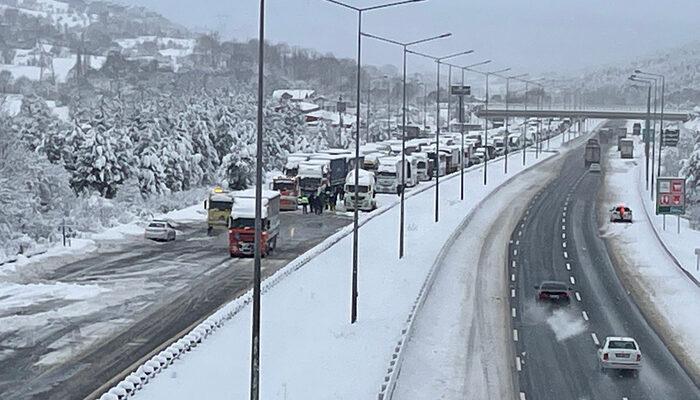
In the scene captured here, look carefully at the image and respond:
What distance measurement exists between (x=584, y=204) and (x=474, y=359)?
52.7 m

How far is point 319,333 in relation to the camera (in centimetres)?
3203

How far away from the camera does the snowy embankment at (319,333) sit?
82.8 ft

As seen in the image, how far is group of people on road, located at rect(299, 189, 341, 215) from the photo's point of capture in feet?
232

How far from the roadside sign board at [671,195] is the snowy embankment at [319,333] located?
46.1 feet

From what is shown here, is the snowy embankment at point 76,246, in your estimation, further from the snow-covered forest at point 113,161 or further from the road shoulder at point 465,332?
the road shoulder at point 465,332

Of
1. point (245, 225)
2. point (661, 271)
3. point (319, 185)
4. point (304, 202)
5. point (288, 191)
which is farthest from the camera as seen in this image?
point (288, 191)

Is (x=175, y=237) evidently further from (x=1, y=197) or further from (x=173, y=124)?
(x=173, y=124)

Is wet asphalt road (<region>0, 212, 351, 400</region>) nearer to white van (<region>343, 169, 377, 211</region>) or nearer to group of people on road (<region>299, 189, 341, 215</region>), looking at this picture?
group of people on road (<region>299, 189, 341, 215</region>)

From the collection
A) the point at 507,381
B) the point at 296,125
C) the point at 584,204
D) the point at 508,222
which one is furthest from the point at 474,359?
the point at 296,125

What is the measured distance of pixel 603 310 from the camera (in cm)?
3919

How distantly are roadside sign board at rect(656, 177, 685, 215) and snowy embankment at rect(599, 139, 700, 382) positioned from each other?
153 centimetres

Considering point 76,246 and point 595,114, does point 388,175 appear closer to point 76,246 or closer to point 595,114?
point 76,246

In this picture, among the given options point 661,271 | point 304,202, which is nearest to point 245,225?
point 661,271

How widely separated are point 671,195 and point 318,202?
21.6 meters
